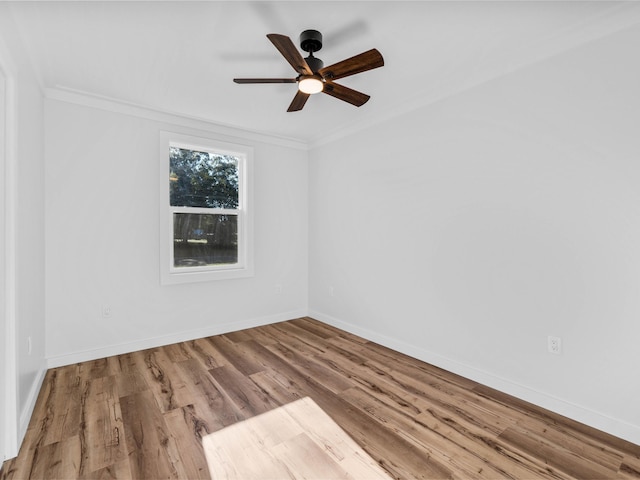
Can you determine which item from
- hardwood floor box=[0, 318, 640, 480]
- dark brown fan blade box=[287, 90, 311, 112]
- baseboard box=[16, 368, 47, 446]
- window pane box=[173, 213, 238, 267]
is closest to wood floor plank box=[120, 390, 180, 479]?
hardwood floor box=[0, 318, 640, 480]

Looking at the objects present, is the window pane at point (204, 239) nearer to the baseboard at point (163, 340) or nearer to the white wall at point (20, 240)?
the baseboard at point (163, 340)

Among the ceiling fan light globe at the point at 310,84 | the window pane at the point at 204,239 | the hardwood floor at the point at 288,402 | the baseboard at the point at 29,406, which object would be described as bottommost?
the hardwood floor at the point at 288,402

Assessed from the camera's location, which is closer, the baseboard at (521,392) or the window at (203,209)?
the baseboard at (521,392)

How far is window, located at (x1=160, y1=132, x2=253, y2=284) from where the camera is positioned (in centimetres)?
346

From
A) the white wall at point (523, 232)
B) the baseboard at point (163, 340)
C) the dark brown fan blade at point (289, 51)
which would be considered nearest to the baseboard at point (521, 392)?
the white wall at point (523, 232)

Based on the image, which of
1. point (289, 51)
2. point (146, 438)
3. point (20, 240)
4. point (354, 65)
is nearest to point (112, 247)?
point (20, 240)

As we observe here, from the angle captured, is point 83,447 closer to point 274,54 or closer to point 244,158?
point 274,54

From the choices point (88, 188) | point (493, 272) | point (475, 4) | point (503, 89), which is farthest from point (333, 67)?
point (88, 188)

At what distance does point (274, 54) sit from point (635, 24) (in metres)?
2.18

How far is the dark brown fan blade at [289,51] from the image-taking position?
1.68 metres

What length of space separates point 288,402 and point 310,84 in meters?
2.22

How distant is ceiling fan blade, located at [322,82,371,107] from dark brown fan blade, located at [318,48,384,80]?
13 centimetres

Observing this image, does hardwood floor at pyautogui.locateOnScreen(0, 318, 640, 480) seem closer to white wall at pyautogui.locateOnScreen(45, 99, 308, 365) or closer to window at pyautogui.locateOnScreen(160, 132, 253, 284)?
white wall at pyautogui.locateOnScreen(45, 99, 308, 365)

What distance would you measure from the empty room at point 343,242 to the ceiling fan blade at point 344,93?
0.03 meters
